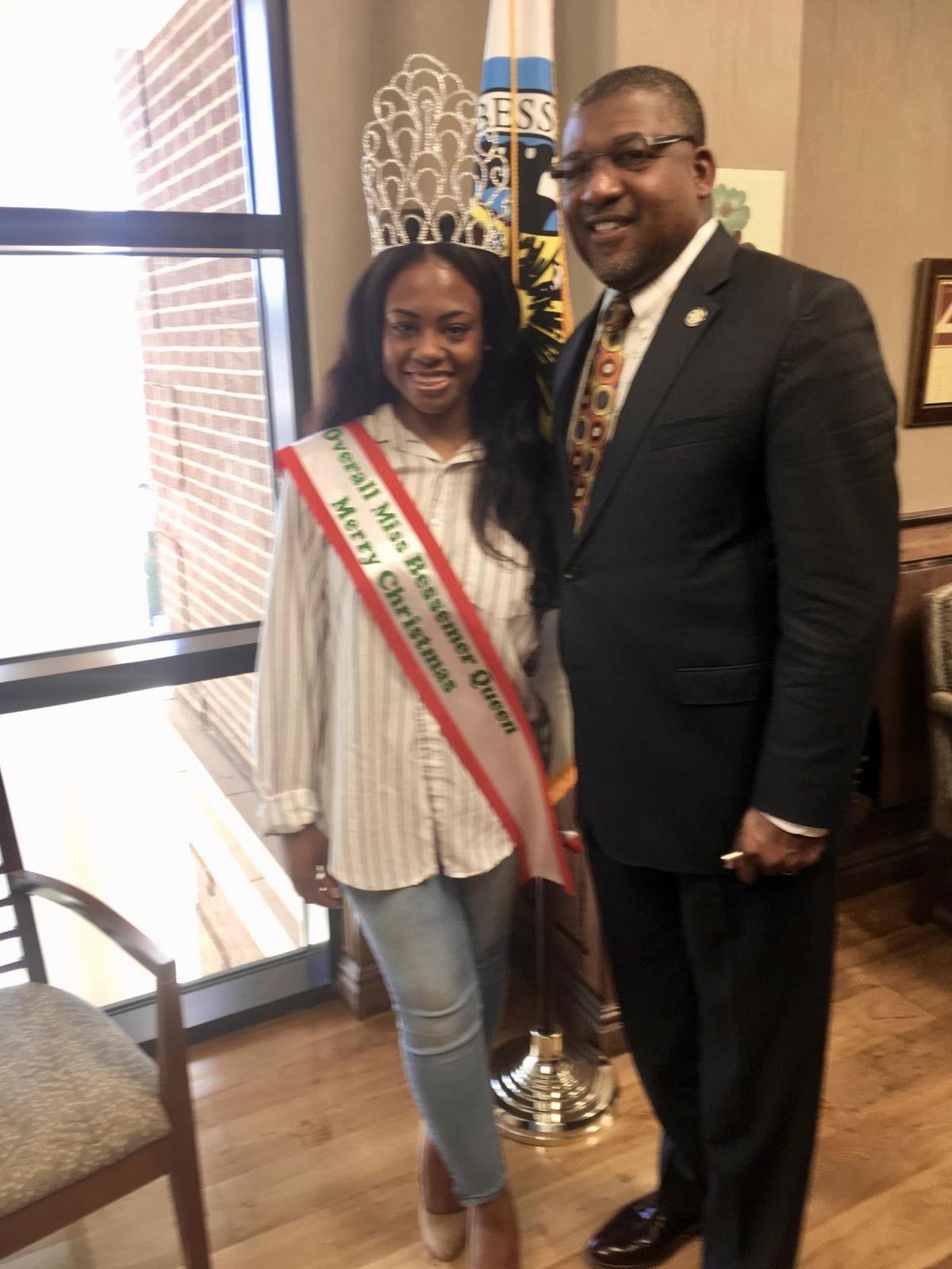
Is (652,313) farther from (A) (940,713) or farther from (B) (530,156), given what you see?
(A) (940,713)

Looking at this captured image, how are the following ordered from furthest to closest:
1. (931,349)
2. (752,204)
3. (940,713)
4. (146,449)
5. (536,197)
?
(931,349)
(940,713)
(146,449)
(752,204)
(536,197)

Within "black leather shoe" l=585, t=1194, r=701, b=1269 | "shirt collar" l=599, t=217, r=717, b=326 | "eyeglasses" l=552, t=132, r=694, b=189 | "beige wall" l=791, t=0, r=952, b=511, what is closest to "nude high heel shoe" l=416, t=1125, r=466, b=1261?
"black leather shoe" l=585, t=1194, r=701, b=1269

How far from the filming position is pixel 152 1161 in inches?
49.1

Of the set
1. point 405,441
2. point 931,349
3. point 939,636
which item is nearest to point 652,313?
point 405,441

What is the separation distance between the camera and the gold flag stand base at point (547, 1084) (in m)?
1.79

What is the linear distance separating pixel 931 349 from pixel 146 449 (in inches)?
75.1

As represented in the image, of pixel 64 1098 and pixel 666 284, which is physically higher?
pixel 666 284

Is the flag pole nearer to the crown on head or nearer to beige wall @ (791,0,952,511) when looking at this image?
the crown on head

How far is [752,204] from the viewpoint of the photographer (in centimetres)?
185

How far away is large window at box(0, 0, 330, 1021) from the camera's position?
174 cm

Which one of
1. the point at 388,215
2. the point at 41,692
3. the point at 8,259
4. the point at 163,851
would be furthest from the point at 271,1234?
the point at 8,259

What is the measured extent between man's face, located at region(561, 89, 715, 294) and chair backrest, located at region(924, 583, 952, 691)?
148cm

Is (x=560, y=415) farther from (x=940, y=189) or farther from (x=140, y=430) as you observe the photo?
(x=940, y=189)

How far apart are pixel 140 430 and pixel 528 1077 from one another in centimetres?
151
